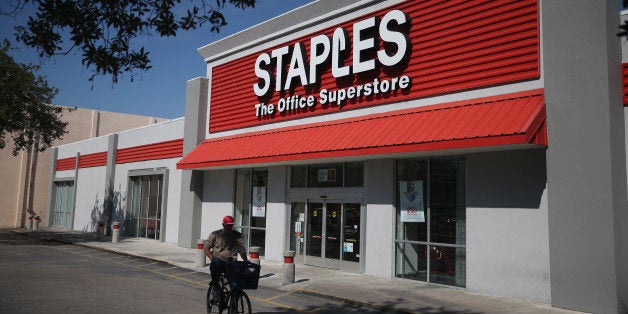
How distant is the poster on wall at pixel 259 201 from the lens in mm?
18703

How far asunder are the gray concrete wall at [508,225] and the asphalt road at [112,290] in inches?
140

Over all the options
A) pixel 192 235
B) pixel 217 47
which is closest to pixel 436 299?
pixel 192 235

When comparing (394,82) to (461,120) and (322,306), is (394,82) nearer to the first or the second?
(461,120)

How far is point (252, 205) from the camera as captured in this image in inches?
757

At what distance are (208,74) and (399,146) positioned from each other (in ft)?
40.3

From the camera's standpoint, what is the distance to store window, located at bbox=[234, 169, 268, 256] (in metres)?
18.8

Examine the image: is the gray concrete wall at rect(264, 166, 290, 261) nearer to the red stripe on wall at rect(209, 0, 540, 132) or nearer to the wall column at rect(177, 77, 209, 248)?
the red stripe on wall at rect(209, 0, 540, 132)

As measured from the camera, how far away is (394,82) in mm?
14438

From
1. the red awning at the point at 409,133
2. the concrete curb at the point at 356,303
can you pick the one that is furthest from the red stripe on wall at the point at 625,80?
the concrete curb at the point at 356,303

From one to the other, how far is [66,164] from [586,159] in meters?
33.7

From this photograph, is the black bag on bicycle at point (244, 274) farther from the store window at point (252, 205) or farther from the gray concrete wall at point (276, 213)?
the store window at point (252, 205)

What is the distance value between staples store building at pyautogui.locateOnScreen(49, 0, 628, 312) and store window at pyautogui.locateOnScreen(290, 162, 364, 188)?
0.05 meters

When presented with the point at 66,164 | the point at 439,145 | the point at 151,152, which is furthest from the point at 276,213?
the point at 66,164

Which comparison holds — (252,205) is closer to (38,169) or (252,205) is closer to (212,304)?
(212,304)
